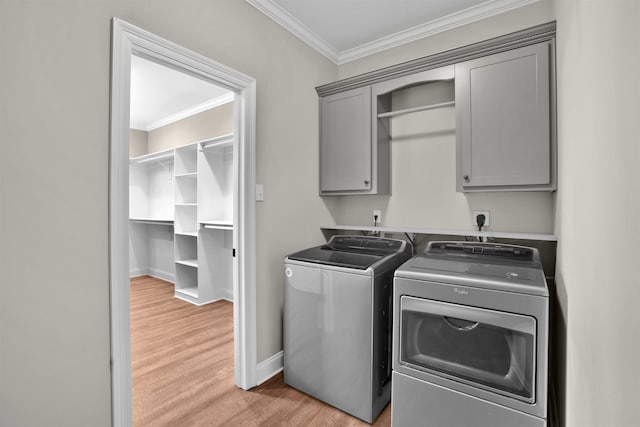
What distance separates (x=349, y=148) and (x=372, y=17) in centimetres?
100

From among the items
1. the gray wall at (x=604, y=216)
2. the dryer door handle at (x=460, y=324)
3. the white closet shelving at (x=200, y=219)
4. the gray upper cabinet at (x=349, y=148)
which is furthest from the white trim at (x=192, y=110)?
the gray wall at (x=604, y=216)

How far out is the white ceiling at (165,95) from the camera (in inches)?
129

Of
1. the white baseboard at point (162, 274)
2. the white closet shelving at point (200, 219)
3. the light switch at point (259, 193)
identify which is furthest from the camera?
the white baseboard at point (162, 274)

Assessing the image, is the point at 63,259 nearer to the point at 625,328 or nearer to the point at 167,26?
the point at 167,26

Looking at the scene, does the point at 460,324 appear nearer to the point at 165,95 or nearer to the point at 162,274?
the point at 165,95

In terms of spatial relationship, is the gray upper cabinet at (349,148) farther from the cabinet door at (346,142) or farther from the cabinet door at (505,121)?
the cabinet door at (505,121)

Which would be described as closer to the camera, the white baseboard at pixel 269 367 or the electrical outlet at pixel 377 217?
the white baseboard at pixel 269 367

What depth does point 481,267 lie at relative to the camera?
158 cm

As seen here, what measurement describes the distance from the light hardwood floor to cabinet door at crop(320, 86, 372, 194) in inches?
62.8

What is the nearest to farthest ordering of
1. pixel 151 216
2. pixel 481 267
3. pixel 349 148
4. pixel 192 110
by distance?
1. pixel 481 267
2. pixel 349 148
3. pixel 192 110
4. pixel 151 216

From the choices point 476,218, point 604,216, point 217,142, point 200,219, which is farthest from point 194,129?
point 604,216

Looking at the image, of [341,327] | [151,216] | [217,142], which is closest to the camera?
[341,327]

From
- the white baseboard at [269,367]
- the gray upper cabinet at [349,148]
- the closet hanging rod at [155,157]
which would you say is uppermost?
the closet hanging rod at [155,157]

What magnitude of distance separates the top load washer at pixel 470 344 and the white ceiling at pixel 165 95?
9.31 feet
